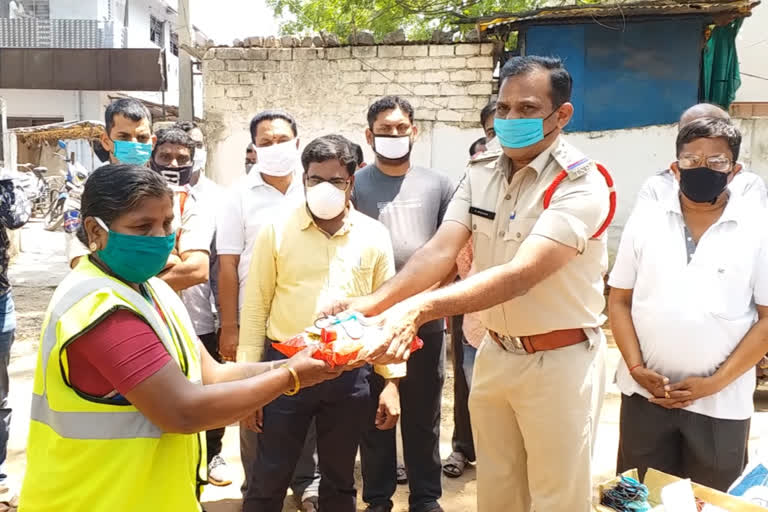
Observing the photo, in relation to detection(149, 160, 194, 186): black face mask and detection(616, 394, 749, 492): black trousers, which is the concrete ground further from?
detection(149, 160, 194, 186): black face mask

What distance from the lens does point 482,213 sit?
2.77 meters

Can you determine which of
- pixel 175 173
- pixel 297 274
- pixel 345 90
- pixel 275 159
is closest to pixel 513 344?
pixel 297 274

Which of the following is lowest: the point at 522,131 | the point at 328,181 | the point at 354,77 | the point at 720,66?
the point at 328,181

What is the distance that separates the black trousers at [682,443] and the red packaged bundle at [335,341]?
1173 millimetres

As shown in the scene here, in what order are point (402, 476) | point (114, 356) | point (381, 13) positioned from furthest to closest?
1. point (381, 13)
2. point (402, 476)
3. point (114, 356)

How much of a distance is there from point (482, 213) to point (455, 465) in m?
2.32

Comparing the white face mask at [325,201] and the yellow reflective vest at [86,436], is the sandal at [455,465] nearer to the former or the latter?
the white face mask at [325,201]

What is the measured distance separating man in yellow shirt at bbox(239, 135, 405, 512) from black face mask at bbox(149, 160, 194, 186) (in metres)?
0.92

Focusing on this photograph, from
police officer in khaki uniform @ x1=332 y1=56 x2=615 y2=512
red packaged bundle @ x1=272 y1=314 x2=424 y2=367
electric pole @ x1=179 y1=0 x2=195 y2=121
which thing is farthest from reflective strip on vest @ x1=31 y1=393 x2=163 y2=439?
electric pole @ x1=179 y1=0 x2=195 y2=121

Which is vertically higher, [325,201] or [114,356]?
[325,201]

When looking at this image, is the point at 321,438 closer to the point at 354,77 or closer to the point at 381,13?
the point at 354,77

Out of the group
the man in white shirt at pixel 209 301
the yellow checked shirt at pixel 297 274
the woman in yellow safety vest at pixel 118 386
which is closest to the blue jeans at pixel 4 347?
the man in white shirt at pixel 209 301

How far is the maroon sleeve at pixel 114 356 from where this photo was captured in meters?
1.72

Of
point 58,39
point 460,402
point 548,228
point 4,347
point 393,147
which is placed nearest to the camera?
point 548,228
